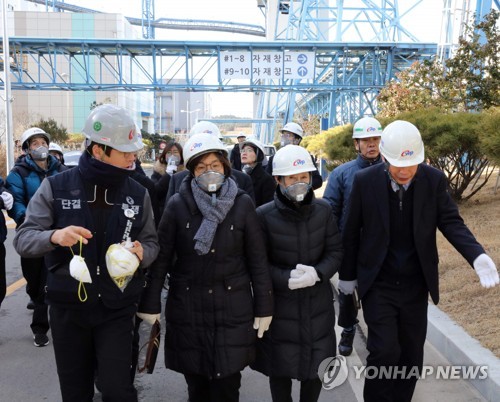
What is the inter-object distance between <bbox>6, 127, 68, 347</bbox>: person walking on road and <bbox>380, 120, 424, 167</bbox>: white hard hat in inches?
131

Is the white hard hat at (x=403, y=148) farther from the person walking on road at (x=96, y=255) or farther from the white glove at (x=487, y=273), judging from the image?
the person walking on road at (x=96, y=255)

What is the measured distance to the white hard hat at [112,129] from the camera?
3.16 meters

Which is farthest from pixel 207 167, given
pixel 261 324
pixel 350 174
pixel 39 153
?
pixel 39 153

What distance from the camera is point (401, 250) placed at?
12.6ft

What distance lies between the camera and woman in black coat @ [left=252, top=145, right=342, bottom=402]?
3580 millimetres

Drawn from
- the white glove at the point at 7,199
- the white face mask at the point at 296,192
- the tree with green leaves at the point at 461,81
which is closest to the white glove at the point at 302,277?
the white face mask at the point at 296,192

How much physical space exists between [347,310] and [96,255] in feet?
7.27

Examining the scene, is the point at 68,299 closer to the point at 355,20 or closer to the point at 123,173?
the point at 123,173

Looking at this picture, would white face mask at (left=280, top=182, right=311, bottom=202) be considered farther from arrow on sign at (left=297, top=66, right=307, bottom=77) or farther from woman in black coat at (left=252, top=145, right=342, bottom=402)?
arrow on sign at (left=297, top=66, right=307, bottom=77)

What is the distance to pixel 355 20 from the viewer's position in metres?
39.4

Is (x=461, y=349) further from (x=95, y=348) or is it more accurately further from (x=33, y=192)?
(x=33, y=192)

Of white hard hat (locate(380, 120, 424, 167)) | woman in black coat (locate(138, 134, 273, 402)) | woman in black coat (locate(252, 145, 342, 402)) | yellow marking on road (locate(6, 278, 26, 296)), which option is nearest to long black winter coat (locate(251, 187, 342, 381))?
woman in black coat (locate(252, 145, 342, 402))

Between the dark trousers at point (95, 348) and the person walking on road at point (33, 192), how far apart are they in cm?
245

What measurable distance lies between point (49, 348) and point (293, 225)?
3045mm
